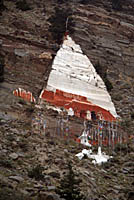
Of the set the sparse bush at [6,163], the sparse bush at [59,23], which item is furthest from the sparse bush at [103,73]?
the sparse bush at [6,163]

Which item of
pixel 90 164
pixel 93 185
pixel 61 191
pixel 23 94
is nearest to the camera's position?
pixel 61 191

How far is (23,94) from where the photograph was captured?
2195 centimetres

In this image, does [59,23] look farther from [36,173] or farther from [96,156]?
[36,173]

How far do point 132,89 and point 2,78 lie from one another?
36.0 ft

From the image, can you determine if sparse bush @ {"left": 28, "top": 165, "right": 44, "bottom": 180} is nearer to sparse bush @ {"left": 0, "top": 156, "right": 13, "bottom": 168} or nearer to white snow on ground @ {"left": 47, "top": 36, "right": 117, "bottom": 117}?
sparse bush @ {"left": 0, "top": 156, "right": 13, "bottom": 168}

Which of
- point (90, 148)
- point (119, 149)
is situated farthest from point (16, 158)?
point (119, 149)

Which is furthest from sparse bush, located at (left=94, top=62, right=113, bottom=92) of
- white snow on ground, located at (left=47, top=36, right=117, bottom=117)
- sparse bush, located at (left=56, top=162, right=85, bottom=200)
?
sparse bush, located at (left=56, top=162, right=85, bottom=200)

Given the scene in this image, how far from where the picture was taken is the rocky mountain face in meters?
12.7

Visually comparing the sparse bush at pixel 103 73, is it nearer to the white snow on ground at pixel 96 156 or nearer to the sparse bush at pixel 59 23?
the sparse bush at pixel 59 23

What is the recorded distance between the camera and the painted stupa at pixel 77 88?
2311 centimetres

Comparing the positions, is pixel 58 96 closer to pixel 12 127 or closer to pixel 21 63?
pixel 21 63

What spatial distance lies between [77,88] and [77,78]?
52.2 inches

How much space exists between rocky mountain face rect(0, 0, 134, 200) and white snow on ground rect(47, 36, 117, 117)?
2.38 ft

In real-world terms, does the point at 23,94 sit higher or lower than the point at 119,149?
higher
